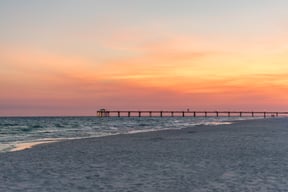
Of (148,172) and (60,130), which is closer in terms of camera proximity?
(148,172)

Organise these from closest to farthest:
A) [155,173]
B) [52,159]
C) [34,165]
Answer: [155,173] < [34,165] < [52,159]

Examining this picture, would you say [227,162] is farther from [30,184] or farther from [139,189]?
[30,184]

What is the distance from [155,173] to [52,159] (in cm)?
657

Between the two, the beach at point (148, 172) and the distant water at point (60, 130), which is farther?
the distant water at point (60, 130)

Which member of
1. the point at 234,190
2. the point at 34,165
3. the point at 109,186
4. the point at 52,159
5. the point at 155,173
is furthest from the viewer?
the point at 52,159

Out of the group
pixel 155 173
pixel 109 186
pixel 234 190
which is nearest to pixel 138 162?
pixel 155 173

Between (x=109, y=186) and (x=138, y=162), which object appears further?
(x=138, y=162)

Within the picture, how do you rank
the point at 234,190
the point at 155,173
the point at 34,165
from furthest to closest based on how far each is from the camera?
the point at 34,165 → the point at 155,173 → the point at 234,190

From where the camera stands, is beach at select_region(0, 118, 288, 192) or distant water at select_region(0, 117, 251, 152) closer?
beach at select_region(0, 118, 288, 192)

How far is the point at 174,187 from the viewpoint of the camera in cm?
1199

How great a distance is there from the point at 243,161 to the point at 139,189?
7.42 meters

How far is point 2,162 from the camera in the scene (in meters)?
18.0

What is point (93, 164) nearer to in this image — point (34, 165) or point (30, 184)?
point (34, 165)

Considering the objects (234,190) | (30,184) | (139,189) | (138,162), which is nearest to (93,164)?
(138,162)
